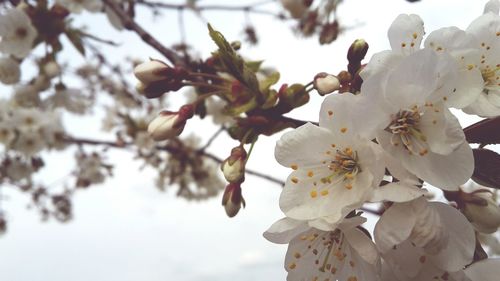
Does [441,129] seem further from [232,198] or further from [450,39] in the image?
[232,198]

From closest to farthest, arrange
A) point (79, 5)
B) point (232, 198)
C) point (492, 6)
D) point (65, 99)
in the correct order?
point (492, 6) < point (232, 198) < point (79, 5) < point (65, 99)

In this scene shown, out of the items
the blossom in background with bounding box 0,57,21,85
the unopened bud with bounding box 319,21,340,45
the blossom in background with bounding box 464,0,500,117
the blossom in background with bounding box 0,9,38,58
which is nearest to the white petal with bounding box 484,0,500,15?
the blossom in background with bounding box 464,0,500,117

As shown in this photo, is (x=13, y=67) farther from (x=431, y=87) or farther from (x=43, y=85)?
(x=431, y=87)

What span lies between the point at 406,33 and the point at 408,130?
0.66 ft

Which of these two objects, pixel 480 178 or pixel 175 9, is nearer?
pixel 480 178

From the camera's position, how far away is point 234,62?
0.91 meters

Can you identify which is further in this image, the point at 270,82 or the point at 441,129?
the point at 270,82

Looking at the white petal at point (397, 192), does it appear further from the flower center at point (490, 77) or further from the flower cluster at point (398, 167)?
the flower center at point (490, 77)

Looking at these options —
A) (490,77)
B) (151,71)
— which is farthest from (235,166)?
(490,77)

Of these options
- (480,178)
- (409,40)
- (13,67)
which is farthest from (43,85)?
(480,178)

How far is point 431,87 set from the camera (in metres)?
0.67

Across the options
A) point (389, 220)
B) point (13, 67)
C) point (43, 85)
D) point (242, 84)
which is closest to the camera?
point (389, 220)

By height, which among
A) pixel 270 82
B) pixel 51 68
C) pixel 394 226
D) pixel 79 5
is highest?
pixel 79 5

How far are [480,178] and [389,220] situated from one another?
8.1 inches
